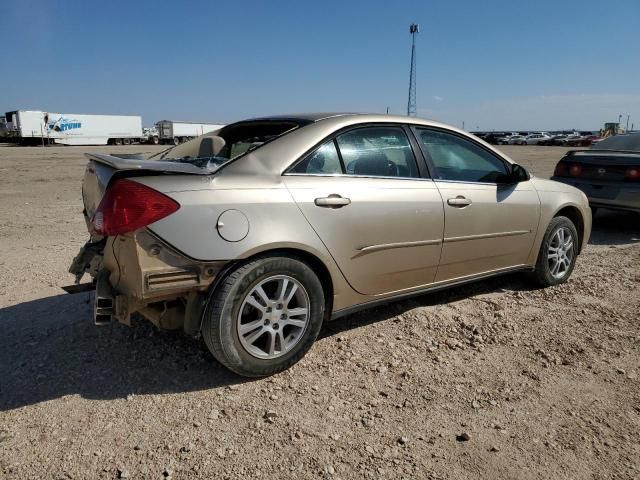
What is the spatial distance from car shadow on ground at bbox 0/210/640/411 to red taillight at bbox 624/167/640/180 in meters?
4.47

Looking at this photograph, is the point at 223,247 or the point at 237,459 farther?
the point at 223,247

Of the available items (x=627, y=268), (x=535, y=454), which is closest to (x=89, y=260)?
(x=535, y=454)

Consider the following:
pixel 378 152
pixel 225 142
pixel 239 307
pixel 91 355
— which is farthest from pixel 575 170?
pixel 91 355

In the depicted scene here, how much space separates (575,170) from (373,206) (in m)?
5.78

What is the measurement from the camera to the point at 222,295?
2777mm

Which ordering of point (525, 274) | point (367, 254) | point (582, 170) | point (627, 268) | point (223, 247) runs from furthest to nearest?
point (582, 170)
point (627, 268)
point (525, 274)
point (367, 254)
point (223, 247)

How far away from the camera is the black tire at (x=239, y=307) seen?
279cm

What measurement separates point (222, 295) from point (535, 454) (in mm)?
1747

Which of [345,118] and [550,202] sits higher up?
[345,118]

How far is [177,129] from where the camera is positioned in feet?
194

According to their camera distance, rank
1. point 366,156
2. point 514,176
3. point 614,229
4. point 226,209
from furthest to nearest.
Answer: point 614,229
point 514,176
point 366,156
point 226,209

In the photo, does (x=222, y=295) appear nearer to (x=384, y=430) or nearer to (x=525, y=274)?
(x=384, y=430)

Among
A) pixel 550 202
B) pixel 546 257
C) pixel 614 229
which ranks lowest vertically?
pixel 614 229

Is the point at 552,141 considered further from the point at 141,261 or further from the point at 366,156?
the point at 141,261
